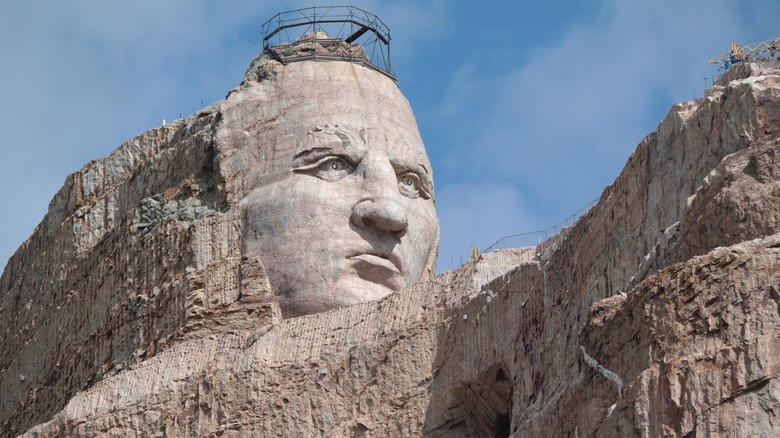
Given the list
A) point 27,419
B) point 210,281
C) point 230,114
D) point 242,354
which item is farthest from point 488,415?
point 27,419

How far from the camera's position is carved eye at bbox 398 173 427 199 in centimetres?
3334

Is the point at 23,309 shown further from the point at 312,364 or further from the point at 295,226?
the point at 312,364

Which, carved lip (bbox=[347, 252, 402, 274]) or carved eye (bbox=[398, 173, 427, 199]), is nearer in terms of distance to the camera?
carved lip (bbox=[347, 252, 402, 274])

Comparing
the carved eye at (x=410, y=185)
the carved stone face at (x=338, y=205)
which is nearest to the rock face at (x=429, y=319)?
the carved stone face at (x=338, y=205)

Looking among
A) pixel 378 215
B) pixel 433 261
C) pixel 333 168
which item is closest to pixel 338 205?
pixel 378 215

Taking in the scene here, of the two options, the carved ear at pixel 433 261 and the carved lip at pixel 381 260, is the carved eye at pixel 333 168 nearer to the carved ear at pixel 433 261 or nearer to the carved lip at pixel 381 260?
the carved lip at pixel 381 260

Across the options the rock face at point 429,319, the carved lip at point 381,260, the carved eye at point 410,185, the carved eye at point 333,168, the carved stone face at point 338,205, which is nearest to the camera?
the rock face at point 429,319

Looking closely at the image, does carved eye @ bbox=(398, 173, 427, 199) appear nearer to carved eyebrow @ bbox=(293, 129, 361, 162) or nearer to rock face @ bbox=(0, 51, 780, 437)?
carved eyebrow @ bbox=(293, 129, 361, 162)

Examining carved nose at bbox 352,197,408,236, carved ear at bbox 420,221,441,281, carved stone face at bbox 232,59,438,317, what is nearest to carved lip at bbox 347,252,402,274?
carved stone face at bbox 232,59,438,317

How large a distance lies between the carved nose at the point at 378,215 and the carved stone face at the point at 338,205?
0.01 metres

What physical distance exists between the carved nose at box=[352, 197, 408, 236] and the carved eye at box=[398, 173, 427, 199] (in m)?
0.89

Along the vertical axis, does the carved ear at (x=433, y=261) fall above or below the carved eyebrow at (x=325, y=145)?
below

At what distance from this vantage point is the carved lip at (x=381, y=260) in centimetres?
3222

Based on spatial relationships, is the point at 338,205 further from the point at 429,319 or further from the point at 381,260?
the point at 429,319
